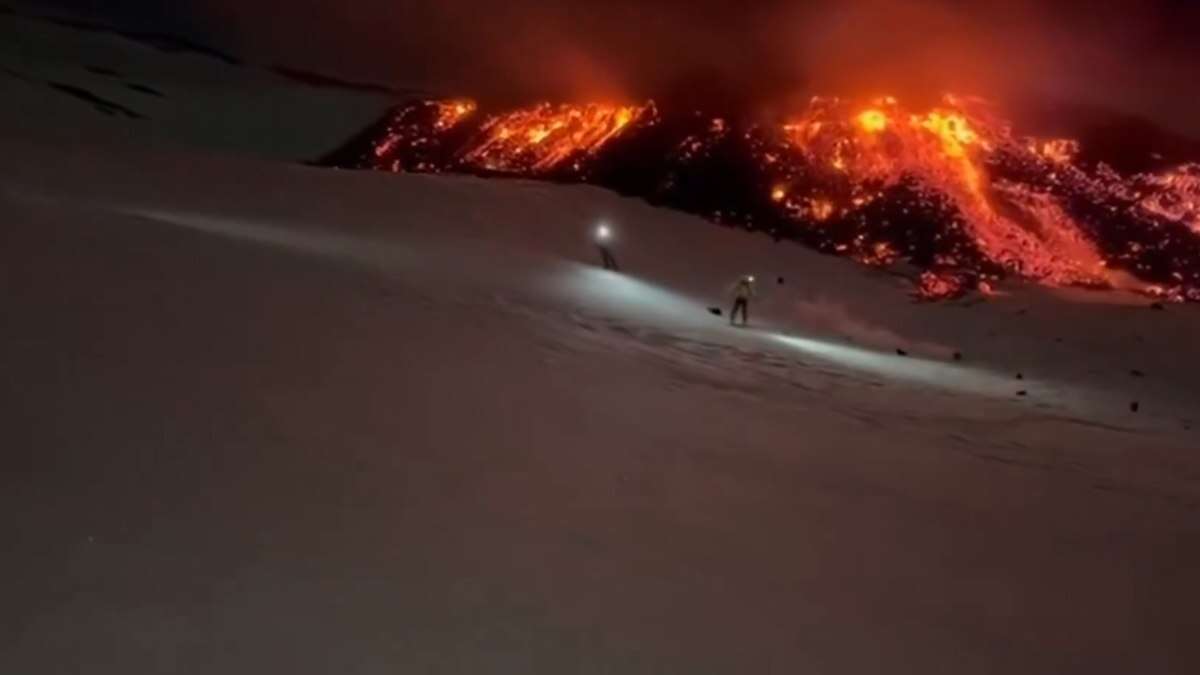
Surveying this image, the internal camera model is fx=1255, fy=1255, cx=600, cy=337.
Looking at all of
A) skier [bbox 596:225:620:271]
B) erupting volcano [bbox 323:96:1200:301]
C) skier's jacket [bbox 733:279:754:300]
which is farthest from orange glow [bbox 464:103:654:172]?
skier's jacket [bbox 733:279:754:300]

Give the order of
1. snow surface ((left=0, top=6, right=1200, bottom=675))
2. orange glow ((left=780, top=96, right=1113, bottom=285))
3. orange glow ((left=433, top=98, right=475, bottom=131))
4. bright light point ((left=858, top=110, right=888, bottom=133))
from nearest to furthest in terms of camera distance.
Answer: snow surface ((left=0, top=6, right=1200, bottom=675)) → orange glow ((left=780, top=96, right=1113, bottom=285)) → bright light point ((left=858, top=110, right=888, bottom=133)) → orange glow ((left=433, top=98, right=475, bottom=131))

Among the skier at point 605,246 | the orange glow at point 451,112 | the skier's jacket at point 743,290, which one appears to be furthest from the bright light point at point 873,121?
the skier's jacket at point 743,290

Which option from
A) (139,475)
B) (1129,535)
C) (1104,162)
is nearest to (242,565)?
(139,475)

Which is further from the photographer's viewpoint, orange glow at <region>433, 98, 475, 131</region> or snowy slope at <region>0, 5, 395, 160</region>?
orange glow at <region>433, 98, 475, 131</region>

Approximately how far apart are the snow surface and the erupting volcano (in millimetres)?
17299

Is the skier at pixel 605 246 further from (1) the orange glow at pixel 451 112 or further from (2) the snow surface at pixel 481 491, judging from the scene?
(1) the orange glow at pixel 451 112

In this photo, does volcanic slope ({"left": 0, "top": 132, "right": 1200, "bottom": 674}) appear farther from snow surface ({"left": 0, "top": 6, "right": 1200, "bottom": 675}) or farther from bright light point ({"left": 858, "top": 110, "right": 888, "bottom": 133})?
bright light point ({"left": 858, "top": 110, "right": 888, "bottom": 133})

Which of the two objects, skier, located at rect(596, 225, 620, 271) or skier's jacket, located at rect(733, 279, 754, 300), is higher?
skier, located at rect(596, 225, 620, 271)

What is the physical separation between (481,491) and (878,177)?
29.4 m

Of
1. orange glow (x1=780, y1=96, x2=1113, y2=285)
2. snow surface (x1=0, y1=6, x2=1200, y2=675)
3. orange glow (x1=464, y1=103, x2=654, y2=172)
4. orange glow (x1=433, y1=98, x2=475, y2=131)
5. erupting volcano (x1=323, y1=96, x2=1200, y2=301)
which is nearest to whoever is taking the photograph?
Result: snow surface (x1=0, y1=6, x2=1200, y2=675)

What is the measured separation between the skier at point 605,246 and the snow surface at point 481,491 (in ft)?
26.5

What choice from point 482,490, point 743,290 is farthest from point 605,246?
point 482,490

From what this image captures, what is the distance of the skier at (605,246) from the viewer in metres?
19.4

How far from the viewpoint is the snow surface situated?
10.9ft
